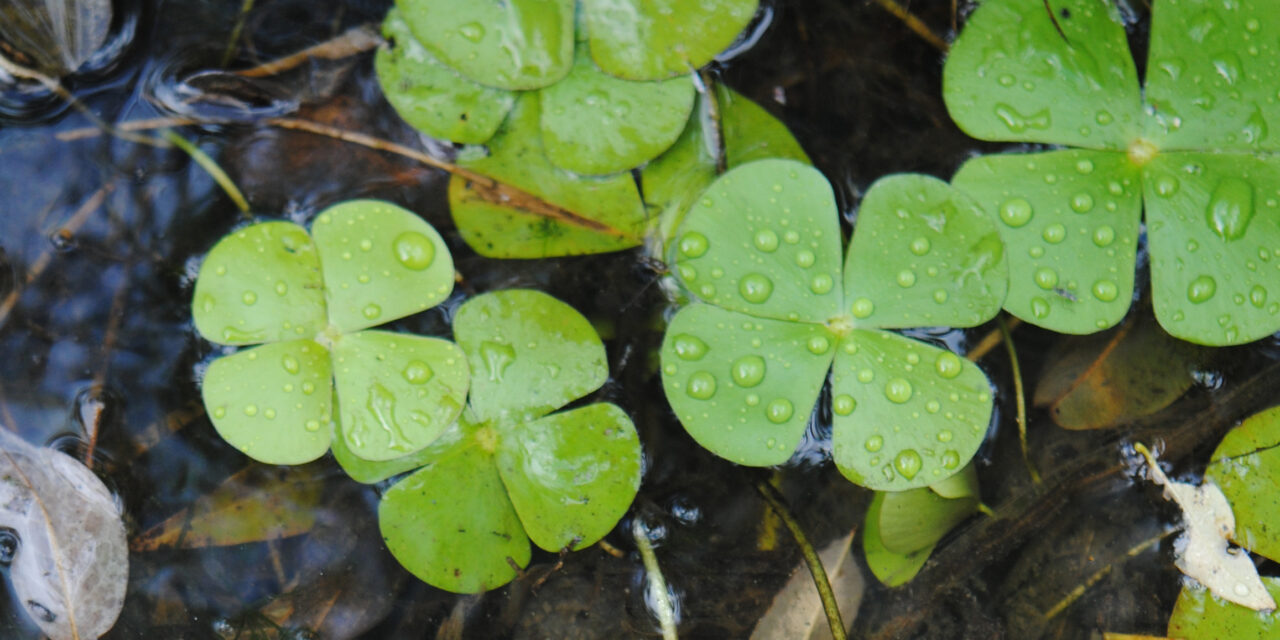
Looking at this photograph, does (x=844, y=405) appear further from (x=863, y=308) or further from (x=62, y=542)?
(x=62, y=542)

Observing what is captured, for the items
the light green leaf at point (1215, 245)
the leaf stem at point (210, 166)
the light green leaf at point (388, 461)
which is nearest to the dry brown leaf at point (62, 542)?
the light green leaf at point (388, 461)

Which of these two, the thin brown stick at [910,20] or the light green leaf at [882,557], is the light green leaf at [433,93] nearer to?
the thin brown stick at [910,20]

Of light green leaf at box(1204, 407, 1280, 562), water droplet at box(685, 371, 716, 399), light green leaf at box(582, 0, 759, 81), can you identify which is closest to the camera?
water droplet at box(685, 371, 716, 399)

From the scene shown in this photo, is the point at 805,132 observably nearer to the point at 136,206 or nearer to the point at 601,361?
the point at 601,361

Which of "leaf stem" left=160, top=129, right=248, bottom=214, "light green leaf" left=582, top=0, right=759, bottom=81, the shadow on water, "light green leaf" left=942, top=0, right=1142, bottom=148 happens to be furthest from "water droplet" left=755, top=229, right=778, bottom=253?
"leaf stem" left=160, top=129, right=248, bottom=214

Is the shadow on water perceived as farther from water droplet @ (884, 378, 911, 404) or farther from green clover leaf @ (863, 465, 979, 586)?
water droplet @ (884, 378, 911, 404)

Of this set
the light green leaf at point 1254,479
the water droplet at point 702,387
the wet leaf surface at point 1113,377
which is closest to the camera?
the water droplet at point 702,387
